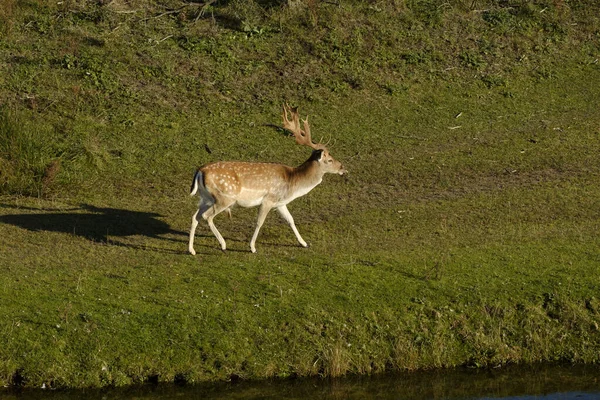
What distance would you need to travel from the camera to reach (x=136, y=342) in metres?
13.5

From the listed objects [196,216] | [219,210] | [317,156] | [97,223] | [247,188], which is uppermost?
[317,156]

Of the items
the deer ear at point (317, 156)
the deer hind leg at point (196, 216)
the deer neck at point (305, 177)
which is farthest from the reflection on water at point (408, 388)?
the deer ear at point (317, 156)

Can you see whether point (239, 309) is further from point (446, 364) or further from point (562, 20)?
point (562, 20)

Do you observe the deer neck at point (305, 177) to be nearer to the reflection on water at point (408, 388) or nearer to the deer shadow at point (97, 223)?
the deer shadow at point (97, 223)

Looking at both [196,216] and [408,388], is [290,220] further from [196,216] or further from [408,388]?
[408,388]

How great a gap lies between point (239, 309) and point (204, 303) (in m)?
0.52

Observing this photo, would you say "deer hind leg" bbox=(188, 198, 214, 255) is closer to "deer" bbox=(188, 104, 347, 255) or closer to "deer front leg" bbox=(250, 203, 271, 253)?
"deer" bbox=(188, 104, 347, 255)

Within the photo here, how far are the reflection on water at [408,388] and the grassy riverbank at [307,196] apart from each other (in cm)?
19

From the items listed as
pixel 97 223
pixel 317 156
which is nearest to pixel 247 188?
pixel 317 156

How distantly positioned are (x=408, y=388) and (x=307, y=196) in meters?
7.19

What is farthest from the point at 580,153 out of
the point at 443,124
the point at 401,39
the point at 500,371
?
the point at 500,371

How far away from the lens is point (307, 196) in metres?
19.9

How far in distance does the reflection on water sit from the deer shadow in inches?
178

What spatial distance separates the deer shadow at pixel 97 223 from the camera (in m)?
17.6
